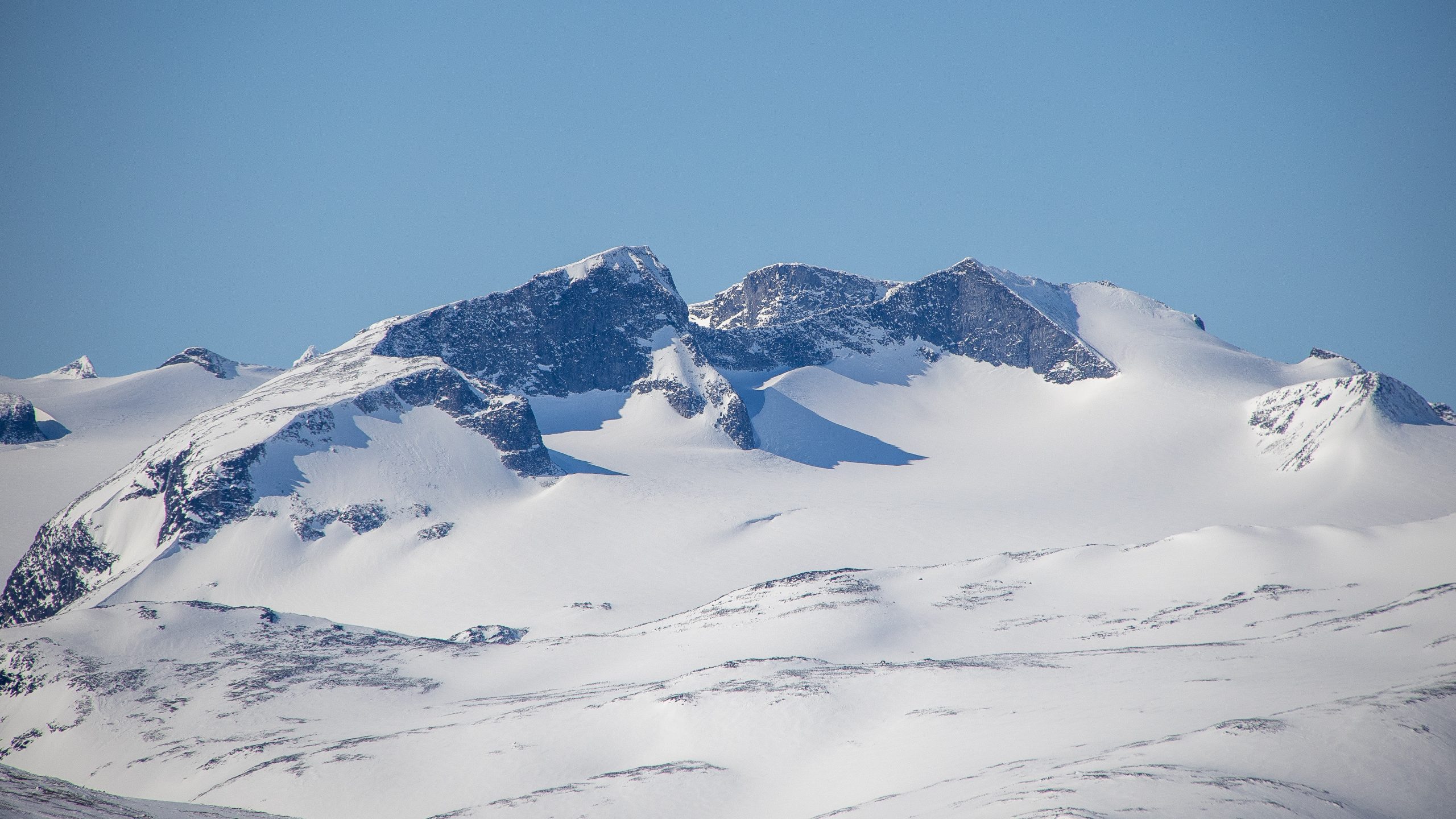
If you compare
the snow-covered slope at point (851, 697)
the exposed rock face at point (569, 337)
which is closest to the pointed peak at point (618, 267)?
the exposed rock face at point (569, 337)

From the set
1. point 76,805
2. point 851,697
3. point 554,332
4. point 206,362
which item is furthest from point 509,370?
point 76,805

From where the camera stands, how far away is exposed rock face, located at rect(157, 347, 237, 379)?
183 meters

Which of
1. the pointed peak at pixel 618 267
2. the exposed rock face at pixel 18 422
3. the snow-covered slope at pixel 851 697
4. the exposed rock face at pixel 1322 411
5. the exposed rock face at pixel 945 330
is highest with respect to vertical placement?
the pointed peak at pixel 618 267

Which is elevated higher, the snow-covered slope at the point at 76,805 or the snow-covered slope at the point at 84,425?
the snow-covered slope at the point at 84,425

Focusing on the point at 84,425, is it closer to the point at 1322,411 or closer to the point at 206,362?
the point at 206,362

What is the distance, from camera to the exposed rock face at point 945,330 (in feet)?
569

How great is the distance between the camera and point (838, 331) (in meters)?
180

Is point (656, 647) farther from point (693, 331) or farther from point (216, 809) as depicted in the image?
point (693, 331)

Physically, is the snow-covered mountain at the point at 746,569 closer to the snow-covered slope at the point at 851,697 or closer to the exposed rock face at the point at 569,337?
the snow-covered slope at the point at 851,697

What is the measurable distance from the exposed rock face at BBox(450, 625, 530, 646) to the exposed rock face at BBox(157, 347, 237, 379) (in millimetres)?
107699

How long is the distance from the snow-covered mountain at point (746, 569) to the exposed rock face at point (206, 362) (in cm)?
121

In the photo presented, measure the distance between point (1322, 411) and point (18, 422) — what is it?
160694 mm

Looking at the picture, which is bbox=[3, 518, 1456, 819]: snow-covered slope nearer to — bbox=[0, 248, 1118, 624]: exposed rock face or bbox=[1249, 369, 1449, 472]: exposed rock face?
bbox=[0, 248, 1118, 624]: exposed rock face

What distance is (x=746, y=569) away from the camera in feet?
354
